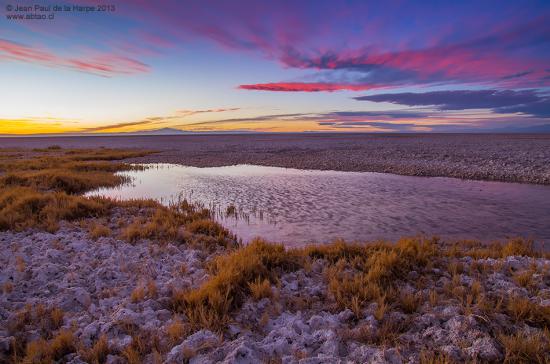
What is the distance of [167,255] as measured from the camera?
29.1 feet

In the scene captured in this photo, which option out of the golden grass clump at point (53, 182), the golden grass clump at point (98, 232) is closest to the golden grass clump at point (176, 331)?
the golden grass clump at point (98, 232)

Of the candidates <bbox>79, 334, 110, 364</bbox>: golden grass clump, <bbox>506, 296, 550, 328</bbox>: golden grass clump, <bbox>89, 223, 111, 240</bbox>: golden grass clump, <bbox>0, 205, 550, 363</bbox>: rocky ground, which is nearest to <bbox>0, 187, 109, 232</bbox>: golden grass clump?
<bbox>89, 223, 111, 240</bbox>: golden grass clump

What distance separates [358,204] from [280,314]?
1077 centimetres

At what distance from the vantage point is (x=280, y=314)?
6074 mm

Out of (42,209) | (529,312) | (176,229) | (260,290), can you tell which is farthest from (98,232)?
(529,312)

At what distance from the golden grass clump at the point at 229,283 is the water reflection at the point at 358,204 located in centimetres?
264

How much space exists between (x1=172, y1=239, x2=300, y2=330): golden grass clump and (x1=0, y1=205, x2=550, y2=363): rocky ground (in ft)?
0.75

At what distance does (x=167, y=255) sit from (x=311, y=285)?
414 cm

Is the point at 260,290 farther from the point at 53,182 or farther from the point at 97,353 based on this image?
the point at 53,182

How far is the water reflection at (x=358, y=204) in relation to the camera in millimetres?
11883

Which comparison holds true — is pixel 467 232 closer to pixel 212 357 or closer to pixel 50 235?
pixel 212 357

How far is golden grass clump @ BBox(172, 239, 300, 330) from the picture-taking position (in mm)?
5800

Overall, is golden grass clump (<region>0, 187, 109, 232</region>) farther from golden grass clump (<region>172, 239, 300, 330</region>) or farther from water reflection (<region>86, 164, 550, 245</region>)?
golden grass clump (<region>172, 239, 300, 330</region>)

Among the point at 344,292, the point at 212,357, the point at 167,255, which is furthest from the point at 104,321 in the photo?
the point at 344,292
